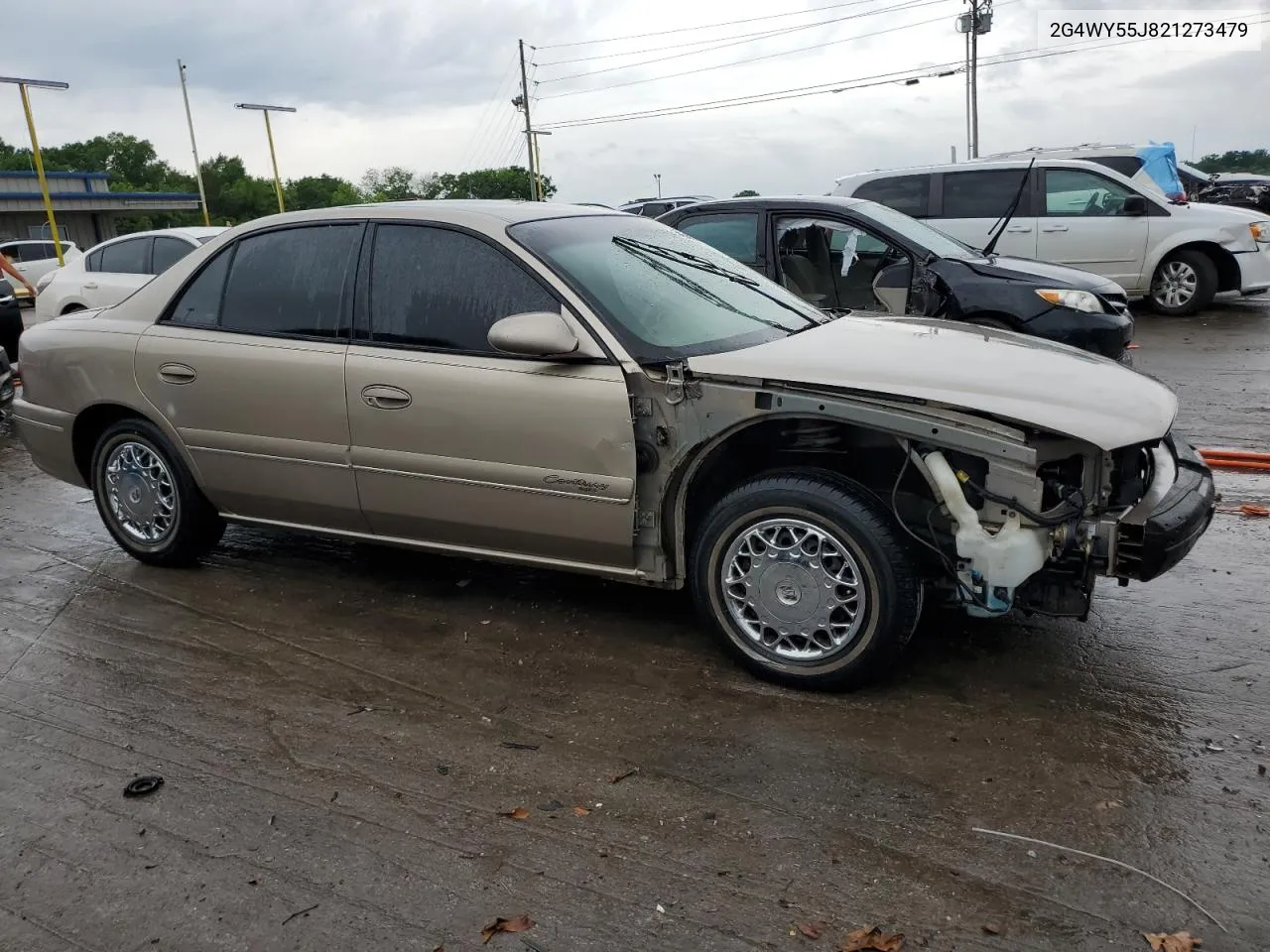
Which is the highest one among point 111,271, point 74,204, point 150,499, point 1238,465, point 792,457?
point 74,204

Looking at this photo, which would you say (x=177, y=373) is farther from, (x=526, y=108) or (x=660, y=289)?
(x=526, y=108)

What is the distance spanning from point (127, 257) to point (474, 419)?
10.0m

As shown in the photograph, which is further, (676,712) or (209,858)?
(676,712)

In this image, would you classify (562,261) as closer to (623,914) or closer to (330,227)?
(330,227)

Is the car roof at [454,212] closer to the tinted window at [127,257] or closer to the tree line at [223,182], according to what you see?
the tinted window at [127,257]

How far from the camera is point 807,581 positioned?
368 centimetres

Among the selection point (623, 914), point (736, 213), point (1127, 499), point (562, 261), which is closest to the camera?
point (623, 914)

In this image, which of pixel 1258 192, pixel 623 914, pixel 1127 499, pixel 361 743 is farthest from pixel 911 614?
pixel 1258 192

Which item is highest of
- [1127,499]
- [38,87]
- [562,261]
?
[38,87]

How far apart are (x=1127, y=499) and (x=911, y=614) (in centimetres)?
81

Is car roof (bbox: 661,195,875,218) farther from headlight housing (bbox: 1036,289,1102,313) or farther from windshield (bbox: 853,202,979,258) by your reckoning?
headlight housing (bbox: 1036,289,1102,313)

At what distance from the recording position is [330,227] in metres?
4.68

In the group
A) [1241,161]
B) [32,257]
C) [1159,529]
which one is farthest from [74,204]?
→ [1241,161]

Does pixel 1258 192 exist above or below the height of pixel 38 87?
below
